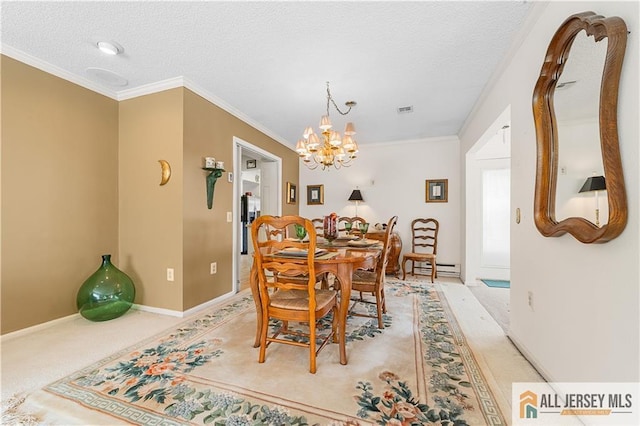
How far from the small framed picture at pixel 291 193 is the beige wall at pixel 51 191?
8.90 feet

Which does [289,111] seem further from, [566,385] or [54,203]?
[566,385]

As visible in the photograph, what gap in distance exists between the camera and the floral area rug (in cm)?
134

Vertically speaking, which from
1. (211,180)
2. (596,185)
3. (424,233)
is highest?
(211,180)

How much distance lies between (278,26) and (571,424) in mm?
2952

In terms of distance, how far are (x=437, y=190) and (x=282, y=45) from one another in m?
3.69

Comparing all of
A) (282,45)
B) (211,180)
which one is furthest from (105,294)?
(282,45)

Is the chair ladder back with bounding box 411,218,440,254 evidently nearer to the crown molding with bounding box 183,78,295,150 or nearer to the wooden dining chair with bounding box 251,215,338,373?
the crown molding with bounding box 183,78,295,150

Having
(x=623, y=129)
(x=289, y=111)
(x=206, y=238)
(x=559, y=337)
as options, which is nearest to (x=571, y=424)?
(x=559, y=337)

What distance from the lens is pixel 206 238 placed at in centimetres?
303

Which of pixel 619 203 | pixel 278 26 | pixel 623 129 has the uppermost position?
pixel 278 26

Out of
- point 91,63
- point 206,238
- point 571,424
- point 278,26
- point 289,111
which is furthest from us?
point 289,111

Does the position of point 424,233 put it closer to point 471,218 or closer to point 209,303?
point 471,218

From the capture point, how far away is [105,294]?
256cm

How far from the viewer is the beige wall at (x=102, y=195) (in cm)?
226
